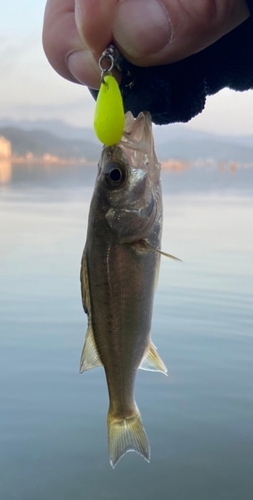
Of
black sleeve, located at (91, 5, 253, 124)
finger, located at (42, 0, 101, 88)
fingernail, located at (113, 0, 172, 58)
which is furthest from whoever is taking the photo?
finger, located at (42, 0, 101, 88)

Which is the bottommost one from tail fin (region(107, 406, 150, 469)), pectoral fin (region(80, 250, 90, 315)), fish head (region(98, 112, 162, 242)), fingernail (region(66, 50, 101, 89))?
tail fin (region(107, 406, 150, 469))

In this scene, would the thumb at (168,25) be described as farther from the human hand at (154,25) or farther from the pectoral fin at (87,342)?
the pectoral fin at (87,342)

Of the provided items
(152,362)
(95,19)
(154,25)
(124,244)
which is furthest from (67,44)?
(152,362)

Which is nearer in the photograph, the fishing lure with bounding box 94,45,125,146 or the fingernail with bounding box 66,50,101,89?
the fishing lure with bounding box 94,45,125,146

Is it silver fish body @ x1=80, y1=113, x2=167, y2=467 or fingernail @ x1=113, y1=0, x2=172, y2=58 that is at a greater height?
fingernail @ x1=113, y1=0, x2=172, y2=58

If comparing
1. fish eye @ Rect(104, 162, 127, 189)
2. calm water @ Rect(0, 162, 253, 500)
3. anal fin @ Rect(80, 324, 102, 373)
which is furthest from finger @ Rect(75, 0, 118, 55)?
calm water @ Rect(0, 162, 253, 500)

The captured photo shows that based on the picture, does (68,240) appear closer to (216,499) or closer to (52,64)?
(216,499)

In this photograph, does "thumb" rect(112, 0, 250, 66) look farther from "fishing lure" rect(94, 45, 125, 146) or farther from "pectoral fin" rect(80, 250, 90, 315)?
"pectoral fin" rect(80, 250, 90, 315)

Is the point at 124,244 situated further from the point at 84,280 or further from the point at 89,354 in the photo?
the point at 89,354

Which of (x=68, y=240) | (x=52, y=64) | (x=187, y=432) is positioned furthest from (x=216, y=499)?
(x=68, y=240)
